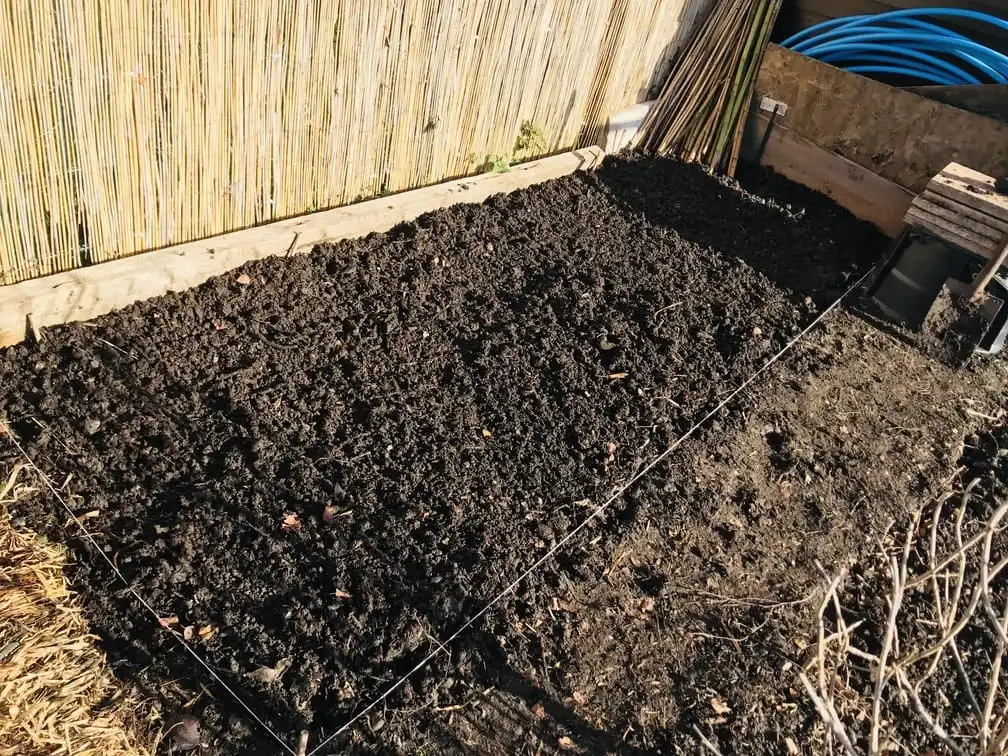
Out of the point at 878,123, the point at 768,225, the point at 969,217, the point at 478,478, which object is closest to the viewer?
the point at 478,478

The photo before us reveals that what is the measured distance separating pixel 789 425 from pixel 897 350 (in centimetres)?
108

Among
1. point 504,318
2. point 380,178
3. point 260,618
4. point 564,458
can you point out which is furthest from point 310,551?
point 380,178

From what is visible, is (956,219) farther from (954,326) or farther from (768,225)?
(768,225)

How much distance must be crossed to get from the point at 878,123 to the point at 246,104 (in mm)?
3850

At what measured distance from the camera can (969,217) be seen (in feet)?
13.0

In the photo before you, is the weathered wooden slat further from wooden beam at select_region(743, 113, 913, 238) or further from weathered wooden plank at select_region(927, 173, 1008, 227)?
wooden beam at select_region(743, 113, 913, 238)

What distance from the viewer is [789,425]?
3.48 metres

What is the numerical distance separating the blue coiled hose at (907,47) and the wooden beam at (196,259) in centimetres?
254

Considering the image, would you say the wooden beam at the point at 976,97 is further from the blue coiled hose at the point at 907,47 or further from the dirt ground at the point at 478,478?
the dirt ground at the point at 478,478

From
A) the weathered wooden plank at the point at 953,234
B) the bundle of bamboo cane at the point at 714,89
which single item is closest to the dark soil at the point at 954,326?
the weathered wooden plank at the point at 953,234

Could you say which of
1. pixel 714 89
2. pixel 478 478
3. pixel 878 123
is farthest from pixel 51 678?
pixel 878 123

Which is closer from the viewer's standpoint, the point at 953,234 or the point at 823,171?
the point at 953,234

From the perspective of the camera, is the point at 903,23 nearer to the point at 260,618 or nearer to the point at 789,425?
the point at 789,425

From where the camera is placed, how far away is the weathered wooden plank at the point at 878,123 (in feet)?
15.0
